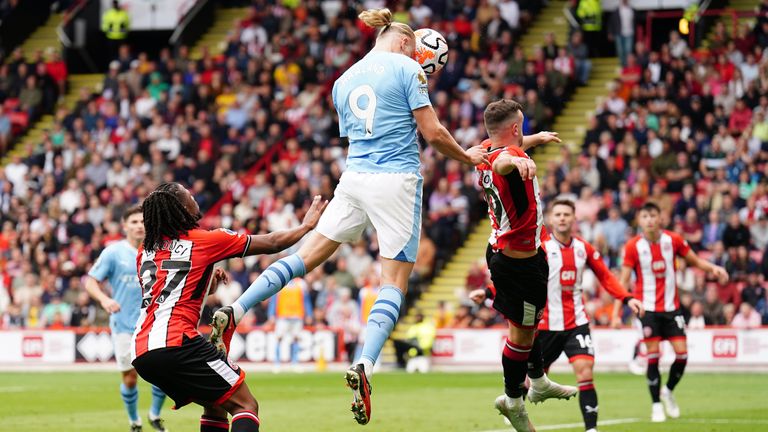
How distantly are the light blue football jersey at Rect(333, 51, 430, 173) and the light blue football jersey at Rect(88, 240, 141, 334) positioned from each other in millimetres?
5007

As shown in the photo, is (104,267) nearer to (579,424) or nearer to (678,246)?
(579,424)

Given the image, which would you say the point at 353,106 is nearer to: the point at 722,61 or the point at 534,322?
the point at 534,322

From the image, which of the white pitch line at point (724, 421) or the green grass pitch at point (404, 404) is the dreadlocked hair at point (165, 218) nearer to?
the green grass pitch at point (404, 404)

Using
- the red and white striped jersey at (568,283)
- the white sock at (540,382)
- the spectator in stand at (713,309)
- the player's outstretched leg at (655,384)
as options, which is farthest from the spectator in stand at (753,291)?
the white sock at (540,382)

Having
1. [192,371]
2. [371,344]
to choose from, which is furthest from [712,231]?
[192,371]

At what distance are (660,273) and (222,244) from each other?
8.66 meters

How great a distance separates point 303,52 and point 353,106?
22524mm

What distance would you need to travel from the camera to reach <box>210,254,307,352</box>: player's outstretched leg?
9.01m

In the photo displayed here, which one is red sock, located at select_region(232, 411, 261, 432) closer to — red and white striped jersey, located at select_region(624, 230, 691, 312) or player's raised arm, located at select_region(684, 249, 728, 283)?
player's raised arm, located at select_region(684, 249, 728, 283)

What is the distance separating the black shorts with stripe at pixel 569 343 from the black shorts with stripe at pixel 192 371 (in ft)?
16.7

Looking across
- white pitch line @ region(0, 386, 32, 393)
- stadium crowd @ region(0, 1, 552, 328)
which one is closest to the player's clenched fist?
white pitch line @ region(0, 386, 32, 393)

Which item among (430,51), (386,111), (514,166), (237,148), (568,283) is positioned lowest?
(568,283)

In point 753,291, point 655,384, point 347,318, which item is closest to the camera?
point 655,384

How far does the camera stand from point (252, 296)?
30.7 feet
